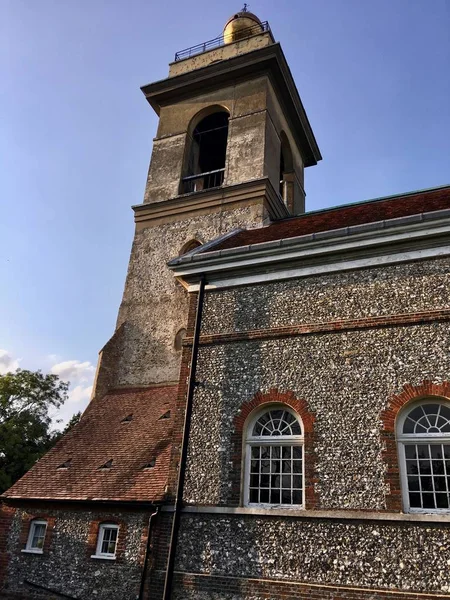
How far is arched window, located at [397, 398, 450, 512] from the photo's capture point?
7.83m

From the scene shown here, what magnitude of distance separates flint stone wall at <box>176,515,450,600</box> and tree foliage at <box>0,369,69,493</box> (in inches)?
855

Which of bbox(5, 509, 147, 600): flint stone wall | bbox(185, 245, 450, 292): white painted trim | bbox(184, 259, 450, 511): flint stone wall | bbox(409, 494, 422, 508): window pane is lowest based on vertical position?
bbox(5, 509, 147, 600): flint stone wall

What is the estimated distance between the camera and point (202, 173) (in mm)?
18859

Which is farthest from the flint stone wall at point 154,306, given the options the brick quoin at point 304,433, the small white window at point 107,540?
the brick quoin at point 304,433

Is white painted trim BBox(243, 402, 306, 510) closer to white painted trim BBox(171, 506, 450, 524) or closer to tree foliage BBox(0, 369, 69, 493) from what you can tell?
white painted trim BBox(171, 506, 450, 524)

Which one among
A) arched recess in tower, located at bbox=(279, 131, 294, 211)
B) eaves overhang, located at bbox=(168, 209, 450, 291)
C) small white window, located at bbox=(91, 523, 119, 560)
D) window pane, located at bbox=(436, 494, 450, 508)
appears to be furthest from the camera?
arched recess in tower, located at bbox=(279, 131, 294, 211)

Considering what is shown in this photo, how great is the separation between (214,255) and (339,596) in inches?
268

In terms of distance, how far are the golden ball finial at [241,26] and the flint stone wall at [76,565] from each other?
19.1 m

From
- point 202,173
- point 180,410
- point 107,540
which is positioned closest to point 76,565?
point 107,540

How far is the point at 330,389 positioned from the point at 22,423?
79.8ft

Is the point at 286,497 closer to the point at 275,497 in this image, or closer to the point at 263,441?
the point at 275,497

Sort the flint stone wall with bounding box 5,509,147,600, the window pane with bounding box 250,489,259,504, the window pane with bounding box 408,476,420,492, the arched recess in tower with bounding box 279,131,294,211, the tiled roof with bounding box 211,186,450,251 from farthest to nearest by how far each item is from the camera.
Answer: the arched recess in tower with bounding box 279,131,294,211, the tiled roof with bounding box 211,186,450,251, the flint stone wall with bounding box 5,509,147,600, the window pane with bounding box 250,489,259,504, the window pane with bounding box 408,476,420,492

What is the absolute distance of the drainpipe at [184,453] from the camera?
8.71 metres

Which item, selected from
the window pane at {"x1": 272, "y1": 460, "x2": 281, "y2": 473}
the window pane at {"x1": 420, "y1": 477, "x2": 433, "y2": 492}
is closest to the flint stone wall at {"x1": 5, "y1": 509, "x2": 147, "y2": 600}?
the window pane at {"x1": 272, "y1": 460, "x2": 281, "y2": 473}
